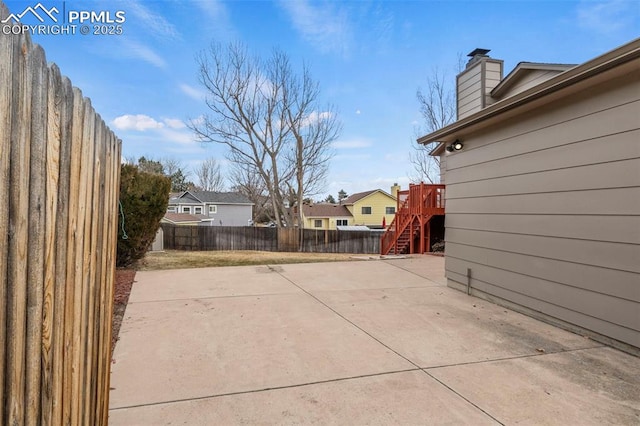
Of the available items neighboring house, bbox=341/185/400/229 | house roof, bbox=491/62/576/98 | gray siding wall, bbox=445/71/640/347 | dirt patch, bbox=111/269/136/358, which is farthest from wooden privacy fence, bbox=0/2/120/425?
neighboring house, bbox=341/185/400/229

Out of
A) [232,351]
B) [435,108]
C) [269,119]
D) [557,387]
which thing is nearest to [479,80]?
[557,387]

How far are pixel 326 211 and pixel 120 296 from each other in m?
30.7

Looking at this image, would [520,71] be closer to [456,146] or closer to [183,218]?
[456,146]

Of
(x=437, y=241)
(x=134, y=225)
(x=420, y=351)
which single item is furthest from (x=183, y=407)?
(x=437, y=241)

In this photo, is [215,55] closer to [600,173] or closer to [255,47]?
[255,47]

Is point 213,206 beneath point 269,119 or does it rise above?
beneath

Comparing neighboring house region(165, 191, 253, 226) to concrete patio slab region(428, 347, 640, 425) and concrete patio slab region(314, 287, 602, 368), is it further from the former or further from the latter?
concrete patio slab region(428, 347, 640, 425)

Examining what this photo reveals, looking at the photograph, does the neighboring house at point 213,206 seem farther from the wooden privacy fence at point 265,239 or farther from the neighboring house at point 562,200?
the neighboring house at point 562,200

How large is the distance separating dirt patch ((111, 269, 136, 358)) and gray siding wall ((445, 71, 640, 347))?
4.08 metres

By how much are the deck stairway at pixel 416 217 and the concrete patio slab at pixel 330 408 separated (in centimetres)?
884

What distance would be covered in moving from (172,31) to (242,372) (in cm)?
810

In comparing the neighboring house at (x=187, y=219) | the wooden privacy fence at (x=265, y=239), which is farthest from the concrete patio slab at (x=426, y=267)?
the neighboring house at (x=187, y=219)

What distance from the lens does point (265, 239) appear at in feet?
53.7

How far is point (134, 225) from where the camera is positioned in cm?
771
